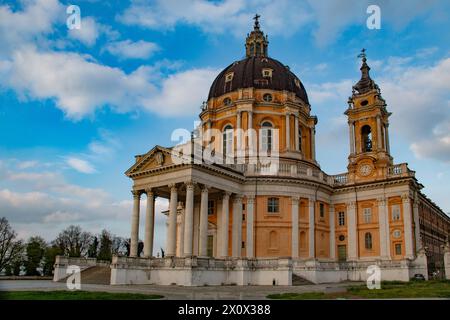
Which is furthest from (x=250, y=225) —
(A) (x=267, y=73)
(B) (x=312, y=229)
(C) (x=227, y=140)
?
(A) (x=267, y=73)

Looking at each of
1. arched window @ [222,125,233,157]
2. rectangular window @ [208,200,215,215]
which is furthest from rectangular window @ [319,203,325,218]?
arched window @ [222,125,233,157]

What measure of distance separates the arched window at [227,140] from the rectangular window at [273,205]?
9.10 meters

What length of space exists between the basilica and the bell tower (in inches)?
4.7

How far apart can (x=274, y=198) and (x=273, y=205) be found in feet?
2.39

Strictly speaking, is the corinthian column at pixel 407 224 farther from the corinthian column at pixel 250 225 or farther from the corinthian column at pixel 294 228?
the corinthian column at pixel 250 225

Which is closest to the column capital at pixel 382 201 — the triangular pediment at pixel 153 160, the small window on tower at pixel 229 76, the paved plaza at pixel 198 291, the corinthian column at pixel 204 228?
the paved plaza at pixel 198 291

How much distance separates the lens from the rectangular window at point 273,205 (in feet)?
156

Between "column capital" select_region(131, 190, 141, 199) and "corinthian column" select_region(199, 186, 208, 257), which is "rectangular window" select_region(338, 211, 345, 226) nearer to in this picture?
"corinthian column" select_region(199, 186, 208, 257)

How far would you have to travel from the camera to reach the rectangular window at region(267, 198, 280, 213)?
4741 centimetres

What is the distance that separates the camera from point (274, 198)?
47656 mm

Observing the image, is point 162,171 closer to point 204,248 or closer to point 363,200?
point 204,248

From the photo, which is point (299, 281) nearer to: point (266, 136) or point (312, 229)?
point (312, 229)
